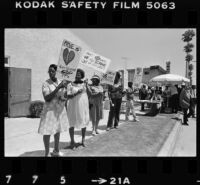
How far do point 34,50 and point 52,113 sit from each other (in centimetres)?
742

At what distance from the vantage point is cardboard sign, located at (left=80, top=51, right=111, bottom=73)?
6055mm

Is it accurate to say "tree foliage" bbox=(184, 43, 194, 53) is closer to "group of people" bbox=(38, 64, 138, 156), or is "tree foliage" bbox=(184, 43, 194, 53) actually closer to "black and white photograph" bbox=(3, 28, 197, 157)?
"black and white photograph" bbox=(3, 28, 197, 157)

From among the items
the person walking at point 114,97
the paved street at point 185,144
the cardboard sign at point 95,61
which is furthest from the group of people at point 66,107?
the paved street at point 185,144

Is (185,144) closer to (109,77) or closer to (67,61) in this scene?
(109,77)

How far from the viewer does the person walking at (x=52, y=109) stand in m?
4.15

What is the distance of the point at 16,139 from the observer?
6082 millimetres

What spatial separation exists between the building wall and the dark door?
1.16 ft

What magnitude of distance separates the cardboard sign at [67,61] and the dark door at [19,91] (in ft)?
20.1

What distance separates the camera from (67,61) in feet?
14.6

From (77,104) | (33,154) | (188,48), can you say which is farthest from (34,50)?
(188,48)

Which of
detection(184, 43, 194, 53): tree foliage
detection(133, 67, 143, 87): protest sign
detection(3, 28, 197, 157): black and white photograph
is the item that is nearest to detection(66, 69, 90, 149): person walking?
detection(3, 28, 197, 157): black and white photograph

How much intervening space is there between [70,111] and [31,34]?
6.99m

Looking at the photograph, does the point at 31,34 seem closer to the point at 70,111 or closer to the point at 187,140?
the point at 70,111
